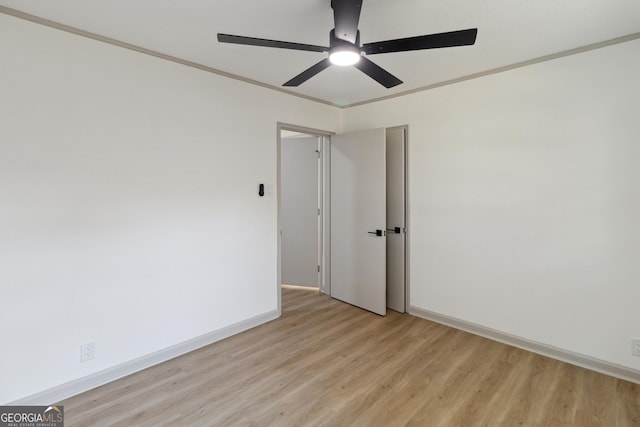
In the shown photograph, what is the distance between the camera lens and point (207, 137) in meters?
2.83

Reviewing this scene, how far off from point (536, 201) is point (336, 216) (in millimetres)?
2133

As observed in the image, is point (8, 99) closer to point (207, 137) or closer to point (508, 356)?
point (207, 137)

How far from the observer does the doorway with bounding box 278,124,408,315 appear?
11.6 feet

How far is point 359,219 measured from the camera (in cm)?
373

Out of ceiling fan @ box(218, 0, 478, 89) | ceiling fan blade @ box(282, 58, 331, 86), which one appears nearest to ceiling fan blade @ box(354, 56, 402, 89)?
ceiling fan @ box(218, 0, 478, 89)

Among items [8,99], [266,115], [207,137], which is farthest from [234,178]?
[8,99]

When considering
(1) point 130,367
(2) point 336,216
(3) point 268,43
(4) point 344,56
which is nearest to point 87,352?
(1) point 130,367

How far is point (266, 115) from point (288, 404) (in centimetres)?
265

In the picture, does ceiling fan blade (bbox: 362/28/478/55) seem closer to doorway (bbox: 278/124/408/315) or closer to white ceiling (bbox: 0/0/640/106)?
white ceiling (bbox: 0/0/640/106)

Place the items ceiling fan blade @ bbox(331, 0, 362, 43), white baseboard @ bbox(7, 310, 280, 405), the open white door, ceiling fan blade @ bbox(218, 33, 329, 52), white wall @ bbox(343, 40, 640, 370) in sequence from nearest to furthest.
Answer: ceiling fan blade @ bbox(331, 0, 362, 43), ceiling fan blade @ bbox(218, 33, 329, 52), white baseboard @ bbox(7, 310, 280, 405), white wall @ bbox(343, 40, 640, 370), the open white door

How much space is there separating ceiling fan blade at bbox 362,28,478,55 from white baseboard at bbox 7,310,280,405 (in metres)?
2.71

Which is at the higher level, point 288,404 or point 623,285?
point 623,285

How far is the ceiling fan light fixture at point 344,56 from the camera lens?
5.60 ft

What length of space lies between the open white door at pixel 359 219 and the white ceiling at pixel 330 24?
108cm
